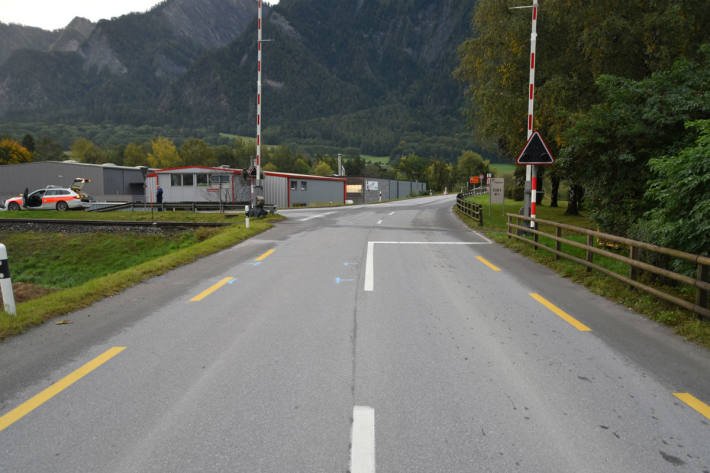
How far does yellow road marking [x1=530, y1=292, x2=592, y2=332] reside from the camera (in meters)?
6.02

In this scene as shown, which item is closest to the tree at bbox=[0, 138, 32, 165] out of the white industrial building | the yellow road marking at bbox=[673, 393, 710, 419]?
the white industrial building

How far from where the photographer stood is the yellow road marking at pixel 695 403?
3.64 metres

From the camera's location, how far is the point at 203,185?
44688 millimetres

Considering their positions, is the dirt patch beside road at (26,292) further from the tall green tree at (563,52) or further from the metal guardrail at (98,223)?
the tall green tree at (563,52)

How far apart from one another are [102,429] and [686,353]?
5.63 m

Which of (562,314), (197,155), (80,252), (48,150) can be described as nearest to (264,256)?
(562,314)

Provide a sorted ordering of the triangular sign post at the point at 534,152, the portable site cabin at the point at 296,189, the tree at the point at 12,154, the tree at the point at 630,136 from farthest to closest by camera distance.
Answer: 1. the tree at the point at 12,154
2. the portable site cabin at the point at 296,189
3. the triangular sign post at the point at 534,152
4. the tree at the point at 630,136

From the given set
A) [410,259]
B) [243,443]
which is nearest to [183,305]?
[243,443]

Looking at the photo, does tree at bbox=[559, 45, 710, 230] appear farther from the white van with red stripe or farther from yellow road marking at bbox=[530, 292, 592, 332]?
the white van with red stripe

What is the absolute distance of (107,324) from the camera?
6070 mm

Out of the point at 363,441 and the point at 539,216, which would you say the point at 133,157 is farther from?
the point at 363,441

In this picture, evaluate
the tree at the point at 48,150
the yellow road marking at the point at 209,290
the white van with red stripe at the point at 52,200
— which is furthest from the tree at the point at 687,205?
the tree at the point at 48,150

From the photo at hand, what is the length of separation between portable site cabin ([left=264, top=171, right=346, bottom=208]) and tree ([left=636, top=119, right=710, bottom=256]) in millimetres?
37746

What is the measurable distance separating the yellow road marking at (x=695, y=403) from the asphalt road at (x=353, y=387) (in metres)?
0.04
